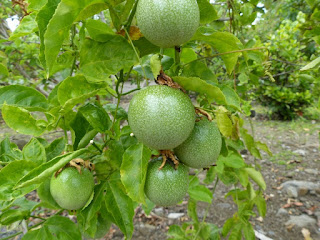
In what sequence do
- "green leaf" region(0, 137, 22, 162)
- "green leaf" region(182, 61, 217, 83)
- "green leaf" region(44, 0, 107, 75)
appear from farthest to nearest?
"green leaf" region(0, 137, 22, 162), "green leaf" region(182, 61, 217, 83), "green leaf" region(44, 0, 107, 75)

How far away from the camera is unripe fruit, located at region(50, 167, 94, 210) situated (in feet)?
3.63

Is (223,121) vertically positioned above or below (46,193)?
above

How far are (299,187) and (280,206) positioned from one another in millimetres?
433

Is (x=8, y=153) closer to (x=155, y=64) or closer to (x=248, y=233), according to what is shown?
(x=155, y=64)

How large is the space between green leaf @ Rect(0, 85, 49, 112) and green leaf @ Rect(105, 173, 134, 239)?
48cm

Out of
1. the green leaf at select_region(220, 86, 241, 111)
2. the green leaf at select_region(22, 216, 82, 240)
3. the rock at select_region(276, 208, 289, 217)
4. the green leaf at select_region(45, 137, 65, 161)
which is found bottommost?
the rock at select_region(276, 208, 289, 217)

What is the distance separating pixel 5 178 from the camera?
3.30ft

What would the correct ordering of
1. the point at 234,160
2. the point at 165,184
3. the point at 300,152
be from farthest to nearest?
the point at 300,152, the point at 234,160, the point at 165,184

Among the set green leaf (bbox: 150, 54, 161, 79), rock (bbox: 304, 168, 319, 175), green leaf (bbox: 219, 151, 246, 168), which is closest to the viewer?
green leaf (bbox: 150, 54, 161, 79)

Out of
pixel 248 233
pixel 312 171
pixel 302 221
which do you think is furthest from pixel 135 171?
pixel 312 171

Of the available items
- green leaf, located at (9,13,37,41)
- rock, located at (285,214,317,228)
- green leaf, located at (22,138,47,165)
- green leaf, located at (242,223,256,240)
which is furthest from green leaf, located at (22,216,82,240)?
rock, located at (285,214,317,228)

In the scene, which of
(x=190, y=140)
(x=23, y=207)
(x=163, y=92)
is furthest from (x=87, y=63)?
(x=23, y=207)

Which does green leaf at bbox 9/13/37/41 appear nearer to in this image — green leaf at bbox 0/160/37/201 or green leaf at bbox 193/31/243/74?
green leaf at bbox 0/160/37/201

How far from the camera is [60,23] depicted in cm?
75
